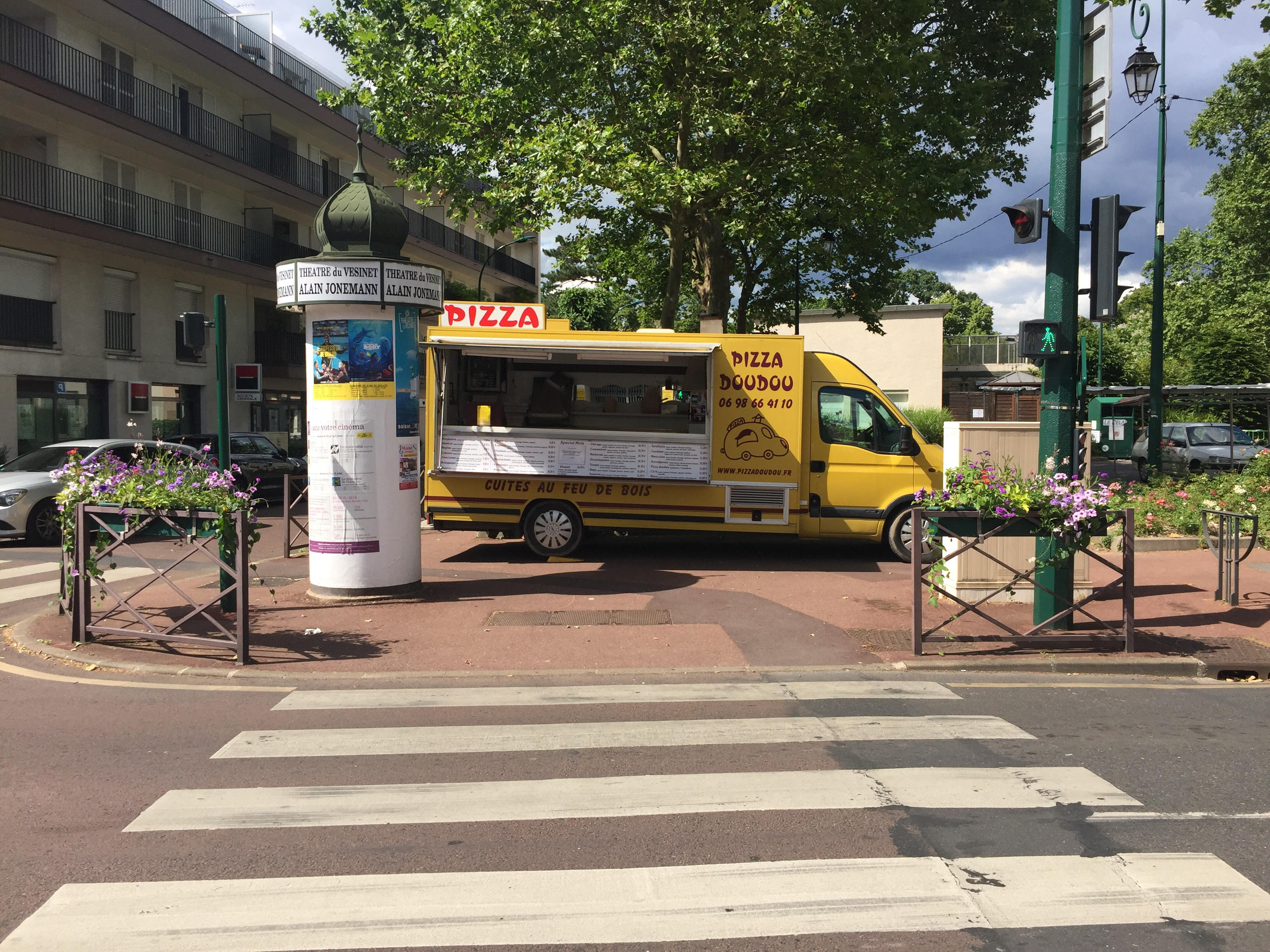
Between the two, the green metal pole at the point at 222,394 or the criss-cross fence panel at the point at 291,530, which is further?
the criss-cross fence panel at the point at 291,530

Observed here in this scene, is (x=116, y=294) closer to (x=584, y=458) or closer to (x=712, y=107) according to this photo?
(x=712, y=107)

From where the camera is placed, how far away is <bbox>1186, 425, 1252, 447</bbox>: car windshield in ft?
95.9

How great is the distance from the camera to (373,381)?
32.3 feet

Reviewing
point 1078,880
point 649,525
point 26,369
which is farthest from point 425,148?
point 1078,880

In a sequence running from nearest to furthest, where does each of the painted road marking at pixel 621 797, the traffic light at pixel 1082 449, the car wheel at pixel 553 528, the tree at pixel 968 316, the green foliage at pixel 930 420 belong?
the painted road marking at pixel 621 797, the traffic light at pixel 1082 449, the car wheel at pixel 553 528, the green foliage at pixel 930 420, the tree at pixel 968 316

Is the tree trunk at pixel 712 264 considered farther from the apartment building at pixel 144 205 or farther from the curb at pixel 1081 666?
the curb at pixel 1081 666

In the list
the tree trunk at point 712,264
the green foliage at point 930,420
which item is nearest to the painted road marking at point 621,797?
the tree trunk at point 712,264

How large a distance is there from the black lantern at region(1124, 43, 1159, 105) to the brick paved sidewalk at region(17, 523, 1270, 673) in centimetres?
1142

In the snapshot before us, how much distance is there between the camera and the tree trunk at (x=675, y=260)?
18.9 metres

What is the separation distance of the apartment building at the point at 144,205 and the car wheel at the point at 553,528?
34.2 feet

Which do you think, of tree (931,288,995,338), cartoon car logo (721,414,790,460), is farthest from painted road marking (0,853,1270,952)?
tree (931,288,995,338)

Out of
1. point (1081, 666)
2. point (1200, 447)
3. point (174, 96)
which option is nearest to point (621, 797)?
point (1081, 666)

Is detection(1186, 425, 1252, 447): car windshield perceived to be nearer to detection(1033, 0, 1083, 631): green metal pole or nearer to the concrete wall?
the concrete wall

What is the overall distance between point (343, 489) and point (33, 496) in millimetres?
7487
